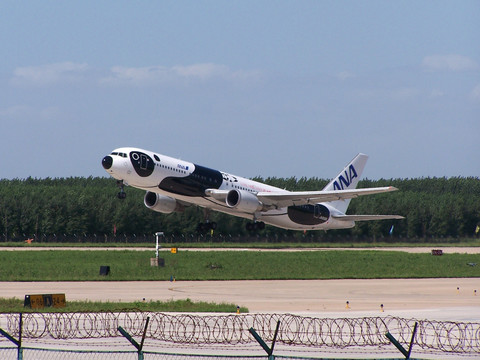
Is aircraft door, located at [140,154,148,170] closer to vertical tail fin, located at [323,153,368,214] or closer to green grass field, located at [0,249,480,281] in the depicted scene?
green grass field, located at [0,249,480,281]

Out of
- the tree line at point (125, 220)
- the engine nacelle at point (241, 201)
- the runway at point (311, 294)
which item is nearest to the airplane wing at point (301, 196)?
the engine nacelle at point (241, 201)

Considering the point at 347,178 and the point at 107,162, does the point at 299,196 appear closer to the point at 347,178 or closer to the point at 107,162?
the point at 347,178

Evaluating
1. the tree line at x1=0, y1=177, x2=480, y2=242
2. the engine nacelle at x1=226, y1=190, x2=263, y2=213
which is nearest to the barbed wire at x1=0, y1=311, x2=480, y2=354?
the engine nacelle at x1=226, y1=190, x2=263, y2=213

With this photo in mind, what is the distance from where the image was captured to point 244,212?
72875mm

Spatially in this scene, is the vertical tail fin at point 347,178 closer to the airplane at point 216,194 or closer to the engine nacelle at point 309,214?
the airplane at point 216,194

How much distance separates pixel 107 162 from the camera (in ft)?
204

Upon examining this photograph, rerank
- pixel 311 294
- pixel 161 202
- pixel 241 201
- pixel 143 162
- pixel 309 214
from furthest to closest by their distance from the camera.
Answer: pixel 309 214 < pixel 161 202 < pixel 241 201 < pixel 143 162 < pixel 311 294

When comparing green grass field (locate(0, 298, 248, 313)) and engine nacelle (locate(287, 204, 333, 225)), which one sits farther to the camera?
engine nacelle (locate(287, 204, 333, 225))

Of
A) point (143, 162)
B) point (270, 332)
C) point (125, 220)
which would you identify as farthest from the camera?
point (125, 220)

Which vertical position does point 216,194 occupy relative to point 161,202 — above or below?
above

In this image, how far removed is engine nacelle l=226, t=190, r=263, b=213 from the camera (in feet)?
227

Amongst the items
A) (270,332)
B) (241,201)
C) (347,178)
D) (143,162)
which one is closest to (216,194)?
(241,201)

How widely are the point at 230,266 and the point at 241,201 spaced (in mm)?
6727

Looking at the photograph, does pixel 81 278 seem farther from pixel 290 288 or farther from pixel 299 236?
pixel 299 236
